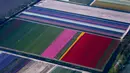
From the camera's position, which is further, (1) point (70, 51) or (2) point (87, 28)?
(2) point (87, 28)

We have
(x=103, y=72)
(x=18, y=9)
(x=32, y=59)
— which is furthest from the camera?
(x=18, y=9)

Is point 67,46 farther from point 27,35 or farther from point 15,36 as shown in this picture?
point 15,36

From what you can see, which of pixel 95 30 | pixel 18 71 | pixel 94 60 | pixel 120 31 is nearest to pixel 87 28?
pixel 95 30

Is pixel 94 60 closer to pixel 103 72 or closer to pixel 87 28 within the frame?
pixel 103 72

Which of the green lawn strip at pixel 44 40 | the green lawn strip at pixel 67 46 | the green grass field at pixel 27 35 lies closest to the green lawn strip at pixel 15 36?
the green grass field at pixel 27 35

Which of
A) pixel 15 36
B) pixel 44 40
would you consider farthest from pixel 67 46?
pixel 15 36

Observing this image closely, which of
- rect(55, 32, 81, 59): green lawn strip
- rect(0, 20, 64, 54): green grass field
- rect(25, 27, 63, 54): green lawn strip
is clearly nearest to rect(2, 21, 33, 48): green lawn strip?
rect(0, 20, 64, 54): green grass field

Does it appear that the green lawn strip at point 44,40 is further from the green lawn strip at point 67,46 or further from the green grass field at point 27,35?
the green lawn strip at point 67,46

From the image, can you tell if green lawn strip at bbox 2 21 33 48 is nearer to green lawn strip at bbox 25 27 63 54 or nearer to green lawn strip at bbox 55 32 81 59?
green lawn strip at bbox 25 27 63 54
